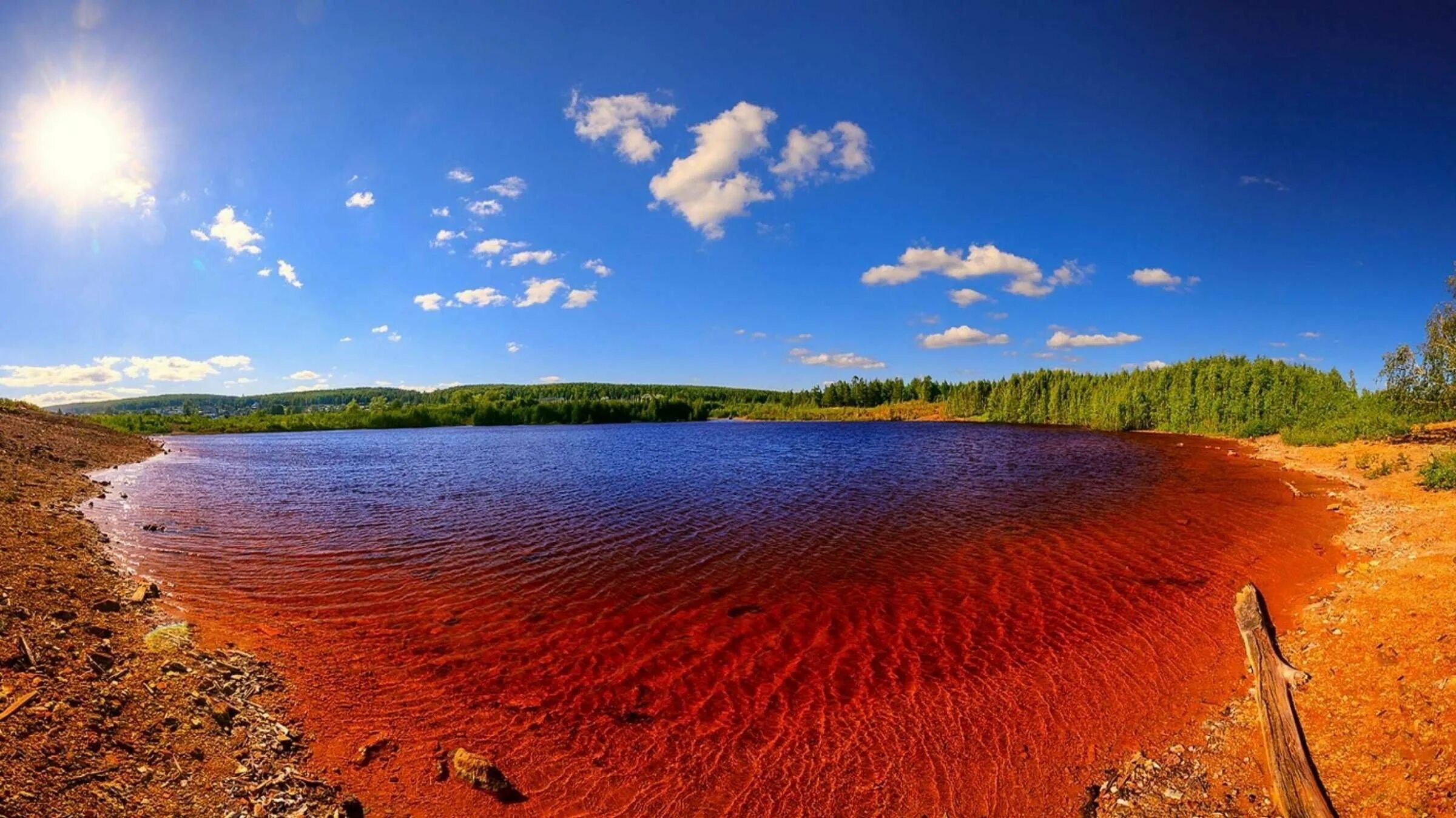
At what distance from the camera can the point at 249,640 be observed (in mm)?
11148

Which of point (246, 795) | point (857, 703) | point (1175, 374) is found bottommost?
point (857, 703)

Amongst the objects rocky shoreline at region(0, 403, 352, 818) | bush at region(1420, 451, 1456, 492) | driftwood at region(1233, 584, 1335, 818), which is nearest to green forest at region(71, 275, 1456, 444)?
bush at region(1420, 451, 1456, 492)

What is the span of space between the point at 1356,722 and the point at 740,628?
1016 cm

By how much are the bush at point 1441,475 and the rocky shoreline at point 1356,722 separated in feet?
43.3

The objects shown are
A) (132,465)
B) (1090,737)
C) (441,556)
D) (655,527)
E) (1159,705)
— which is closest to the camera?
(1090,737)

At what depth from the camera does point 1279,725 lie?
5344 mm

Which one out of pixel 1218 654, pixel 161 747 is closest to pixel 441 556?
pixel 161 747

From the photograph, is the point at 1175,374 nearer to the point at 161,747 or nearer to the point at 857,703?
the point at 857,703

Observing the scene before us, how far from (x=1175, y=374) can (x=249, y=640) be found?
393 feet

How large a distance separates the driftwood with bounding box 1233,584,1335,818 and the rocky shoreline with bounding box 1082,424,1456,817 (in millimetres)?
1880

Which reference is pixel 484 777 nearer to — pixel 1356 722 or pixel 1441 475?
pixel 1356 722

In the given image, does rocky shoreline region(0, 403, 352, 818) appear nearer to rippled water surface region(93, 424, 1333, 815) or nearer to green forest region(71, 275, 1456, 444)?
rippled water surface region(93, 424, 1333, 815)

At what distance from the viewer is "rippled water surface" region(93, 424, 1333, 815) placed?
7.96 meters

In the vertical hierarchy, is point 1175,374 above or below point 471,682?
above
